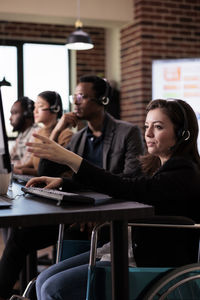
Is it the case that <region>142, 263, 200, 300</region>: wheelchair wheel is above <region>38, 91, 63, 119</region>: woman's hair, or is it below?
below

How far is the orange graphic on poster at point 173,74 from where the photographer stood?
18.3 ft

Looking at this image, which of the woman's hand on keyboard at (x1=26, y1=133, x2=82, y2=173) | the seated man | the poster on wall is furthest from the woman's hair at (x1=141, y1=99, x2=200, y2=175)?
the poster on wall

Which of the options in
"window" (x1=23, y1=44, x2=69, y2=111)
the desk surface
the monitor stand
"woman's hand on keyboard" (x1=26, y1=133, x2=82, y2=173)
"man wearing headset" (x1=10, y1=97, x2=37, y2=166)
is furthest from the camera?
"window" (x1=23, y1=44, x2=69, y2=111)

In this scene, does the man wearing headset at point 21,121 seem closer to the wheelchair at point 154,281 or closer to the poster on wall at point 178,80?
the poster on wall at point 178,80

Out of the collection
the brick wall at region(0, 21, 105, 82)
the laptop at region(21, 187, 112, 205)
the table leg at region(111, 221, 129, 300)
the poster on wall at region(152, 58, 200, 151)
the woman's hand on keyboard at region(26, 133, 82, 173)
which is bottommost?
the table leg at region(111, 221, 129, 300)

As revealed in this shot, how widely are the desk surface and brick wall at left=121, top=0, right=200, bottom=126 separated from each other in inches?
185

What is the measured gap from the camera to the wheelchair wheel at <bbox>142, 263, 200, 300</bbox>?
1342mm

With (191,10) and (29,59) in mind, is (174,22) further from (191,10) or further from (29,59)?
(29,59)

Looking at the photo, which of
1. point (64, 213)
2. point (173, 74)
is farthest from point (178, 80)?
point (64, 213)

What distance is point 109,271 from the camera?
4.35 feet

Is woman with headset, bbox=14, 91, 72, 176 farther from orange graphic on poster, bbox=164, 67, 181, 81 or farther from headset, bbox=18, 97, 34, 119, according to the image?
orange graphic on poster, bbox=164, 67, 181, 81

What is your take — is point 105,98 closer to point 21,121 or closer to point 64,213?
point 21,121

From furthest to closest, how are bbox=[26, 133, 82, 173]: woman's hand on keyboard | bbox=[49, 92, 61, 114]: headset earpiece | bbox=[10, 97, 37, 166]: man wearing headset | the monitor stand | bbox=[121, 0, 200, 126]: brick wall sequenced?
bbox=[121, 0, 200, 126]: brick wall < bbox=[10, 97, 37, 166]: man wearing headset < bbox=[49, 92, 61, 114]: headset earpiece < the monitor stand < bbox=[26, 133, 82, 173]: woman's hand on keyboard

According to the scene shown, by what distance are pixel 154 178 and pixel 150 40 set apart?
181 inches
